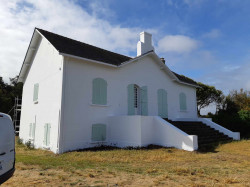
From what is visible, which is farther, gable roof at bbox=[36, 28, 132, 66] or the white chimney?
the white chimney

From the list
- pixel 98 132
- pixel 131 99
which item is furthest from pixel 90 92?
pixel 131 99

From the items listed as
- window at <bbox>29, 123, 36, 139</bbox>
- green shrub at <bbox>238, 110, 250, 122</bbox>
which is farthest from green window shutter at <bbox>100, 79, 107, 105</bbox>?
green shrub at <bbox>238, 110, 250, 122</bbox>

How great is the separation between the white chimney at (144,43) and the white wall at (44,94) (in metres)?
7.10

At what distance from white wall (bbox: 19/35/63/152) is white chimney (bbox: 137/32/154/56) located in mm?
7097

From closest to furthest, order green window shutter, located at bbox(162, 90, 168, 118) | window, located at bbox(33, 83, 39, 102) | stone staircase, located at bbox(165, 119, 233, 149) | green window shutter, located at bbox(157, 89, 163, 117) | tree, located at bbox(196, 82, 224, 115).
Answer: stone staircase, located at bbox(165, 119, 233, 149) → window, located at bbox(33, 83, 39, 102) → green window shutter, located at bbox(157, 89, 163, 117) → green window shutter, located at bbox(162, 90, 168, 118) → tree, located at bbox(196, 82, 224, 115)

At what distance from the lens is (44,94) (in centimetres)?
1301

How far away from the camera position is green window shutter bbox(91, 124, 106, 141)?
11.7m

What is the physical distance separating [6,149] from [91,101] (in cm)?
759

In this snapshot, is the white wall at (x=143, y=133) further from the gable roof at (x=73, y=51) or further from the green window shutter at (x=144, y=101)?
the gable roof at (x=73, y=51)

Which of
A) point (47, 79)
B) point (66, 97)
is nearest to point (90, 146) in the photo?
point (66, 97)

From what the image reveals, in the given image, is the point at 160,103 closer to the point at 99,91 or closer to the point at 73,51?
the point at 99,91

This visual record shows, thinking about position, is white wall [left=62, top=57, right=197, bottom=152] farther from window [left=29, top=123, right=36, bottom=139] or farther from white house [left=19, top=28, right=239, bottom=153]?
window [left=29, top=123, right=36, bottom=139]

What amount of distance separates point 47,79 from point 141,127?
6.88 metres

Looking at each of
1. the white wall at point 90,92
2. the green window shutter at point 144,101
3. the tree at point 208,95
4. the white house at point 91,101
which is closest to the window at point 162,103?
the white house at point 91,101
